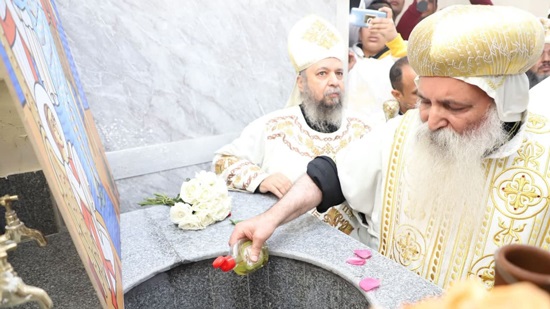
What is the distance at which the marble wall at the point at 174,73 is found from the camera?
231 cm

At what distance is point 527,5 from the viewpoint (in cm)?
233

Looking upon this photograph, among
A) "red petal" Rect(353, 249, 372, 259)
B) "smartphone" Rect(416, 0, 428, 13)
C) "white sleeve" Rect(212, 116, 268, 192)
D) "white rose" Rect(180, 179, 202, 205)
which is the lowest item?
"white sleeve" Rect(212, 116, 268, 192)

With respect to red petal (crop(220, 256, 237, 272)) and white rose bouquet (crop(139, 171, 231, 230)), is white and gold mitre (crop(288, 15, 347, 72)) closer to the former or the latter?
white rose bouquet (crop(139, 171, 231, 230))

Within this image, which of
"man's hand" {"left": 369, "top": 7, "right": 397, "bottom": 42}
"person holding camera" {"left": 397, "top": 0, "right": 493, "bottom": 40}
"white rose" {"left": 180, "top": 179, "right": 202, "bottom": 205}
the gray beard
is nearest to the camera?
"white rose" {"left": 180, "top": 179, "right": 202, "bottom": 205}

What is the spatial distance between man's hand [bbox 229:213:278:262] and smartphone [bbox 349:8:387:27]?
2074 mm

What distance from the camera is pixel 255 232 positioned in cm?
127

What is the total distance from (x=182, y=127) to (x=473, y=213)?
6.26 feet

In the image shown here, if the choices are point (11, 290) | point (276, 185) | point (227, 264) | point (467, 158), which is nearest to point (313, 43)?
point (276, 185)

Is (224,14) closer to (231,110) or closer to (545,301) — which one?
(231,110)

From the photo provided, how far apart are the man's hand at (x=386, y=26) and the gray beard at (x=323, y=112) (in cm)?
68

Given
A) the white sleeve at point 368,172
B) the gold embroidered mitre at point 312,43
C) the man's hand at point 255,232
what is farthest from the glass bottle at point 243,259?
the gold embroidered mitre at point 312,43

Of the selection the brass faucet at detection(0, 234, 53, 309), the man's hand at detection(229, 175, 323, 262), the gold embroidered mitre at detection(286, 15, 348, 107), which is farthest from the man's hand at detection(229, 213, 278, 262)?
the gold embroidered mitre at detection(286, 15, 348, 107)

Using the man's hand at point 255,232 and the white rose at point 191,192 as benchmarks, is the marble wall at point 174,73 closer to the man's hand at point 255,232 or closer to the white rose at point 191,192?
the white rose at point 191,192

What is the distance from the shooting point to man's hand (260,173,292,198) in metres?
1.83
